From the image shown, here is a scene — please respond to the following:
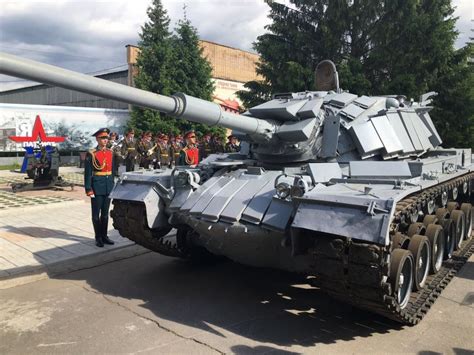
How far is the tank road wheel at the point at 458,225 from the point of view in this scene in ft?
23.6

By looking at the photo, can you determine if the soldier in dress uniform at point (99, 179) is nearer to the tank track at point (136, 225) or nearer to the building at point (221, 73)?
the tank track at point (136, 225)

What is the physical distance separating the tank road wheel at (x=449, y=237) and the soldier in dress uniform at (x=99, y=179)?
17.4 feet

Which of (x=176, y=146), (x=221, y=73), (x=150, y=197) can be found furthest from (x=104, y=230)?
(x=221, y=73)

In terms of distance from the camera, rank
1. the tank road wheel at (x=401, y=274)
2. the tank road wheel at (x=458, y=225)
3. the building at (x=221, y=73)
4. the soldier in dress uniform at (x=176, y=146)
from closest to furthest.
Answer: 1. the tank road wheel at (x=401, y=274)
2. the tank road wheel at (x=458, y=225)
3. the soldier in dress uniform at (x=176, y=146)
4. the building at (x=221, y=73)

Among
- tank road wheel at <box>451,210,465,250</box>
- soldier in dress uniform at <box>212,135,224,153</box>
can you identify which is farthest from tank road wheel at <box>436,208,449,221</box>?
soldier in dress uniform at <box>212,135,224,153</box>

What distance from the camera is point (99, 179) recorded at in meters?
7.72

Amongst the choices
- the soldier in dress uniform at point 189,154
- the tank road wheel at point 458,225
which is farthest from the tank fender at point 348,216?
the soldier in dress uniform at point 189,154

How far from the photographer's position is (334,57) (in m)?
19.5

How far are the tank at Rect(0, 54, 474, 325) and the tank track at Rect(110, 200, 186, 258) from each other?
0.06ft

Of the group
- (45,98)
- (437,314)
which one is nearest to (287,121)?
(437,314)

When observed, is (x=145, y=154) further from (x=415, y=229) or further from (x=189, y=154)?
(x=415, y=229)

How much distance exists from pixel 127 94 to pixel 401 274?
327 centimetres

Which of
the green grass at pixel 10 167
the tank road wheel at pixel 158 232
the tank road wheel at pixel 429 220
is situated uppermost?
the green grass at pixel 10 167

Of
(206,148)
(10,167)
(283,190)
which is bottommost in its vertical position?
(10,167)
